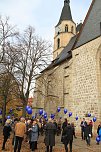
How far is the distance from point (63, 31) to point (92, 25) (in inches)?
734

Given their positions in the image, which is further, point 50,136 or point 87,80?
point 87,80

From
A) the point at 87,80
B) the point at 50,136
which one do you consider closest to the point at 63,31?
the point at 87,80

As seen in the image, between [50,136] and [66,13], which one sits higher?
[66,13]

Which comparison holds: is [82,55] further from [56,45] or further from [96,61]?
[56,45]

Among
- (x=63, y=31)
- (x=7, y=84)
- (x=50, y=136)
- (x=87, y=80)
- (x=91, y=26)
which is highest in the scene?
(x=63, y=31)

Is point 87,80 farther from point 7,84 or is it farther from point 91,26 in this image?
point 7,84

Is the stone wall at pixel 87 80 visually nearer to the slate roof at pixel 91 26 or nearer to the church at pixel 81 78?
the church at pixel 81 78

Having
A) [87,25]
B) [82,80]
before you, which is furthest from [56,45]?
[82,80]

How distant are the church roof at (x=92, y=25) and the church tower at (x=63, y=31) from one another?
52.6 ft

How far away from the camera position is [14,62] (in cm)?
1916

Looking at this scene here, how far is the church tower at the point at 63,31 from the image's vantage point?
128 ft

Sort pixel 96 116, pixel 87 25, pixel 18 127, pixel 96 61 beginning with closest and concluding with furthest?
pixel 18 127, pixel 96 116, pixel 96 61, pixel 87 25

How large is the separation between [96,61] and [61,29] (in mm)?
22645

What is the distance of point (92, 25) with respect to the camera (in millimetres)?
21297
